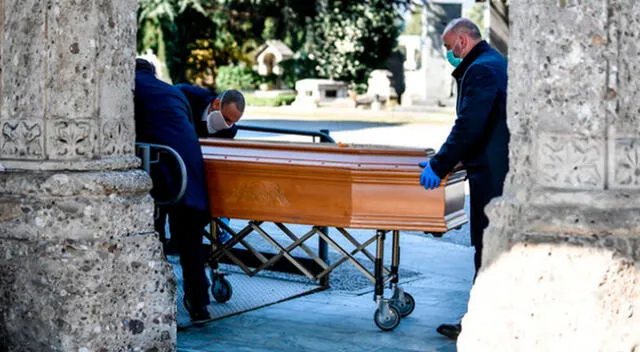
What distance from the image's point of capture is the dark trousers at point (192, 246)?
270 inches

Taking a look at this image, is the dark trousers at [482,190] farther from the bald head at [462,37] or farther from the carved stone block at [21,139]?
the carved stone block at [21,139]

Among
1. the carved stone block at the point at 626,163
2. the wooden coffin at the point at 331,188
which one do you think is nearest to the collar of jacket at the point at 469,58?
the wooden coffin at the point at 331,188

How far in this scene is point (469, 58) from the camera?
677cm

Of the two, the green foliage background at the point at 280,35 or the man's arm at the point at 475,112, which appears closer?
the man's arm at the point at 475,112

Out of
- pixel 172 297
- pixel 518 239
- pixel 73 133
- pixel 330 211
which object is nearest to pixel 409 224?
pixel 330 211

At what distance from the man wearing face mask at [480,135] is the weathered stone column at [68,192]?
1.68m

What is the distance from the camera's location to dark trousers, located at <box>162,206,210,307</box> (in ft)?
22.5

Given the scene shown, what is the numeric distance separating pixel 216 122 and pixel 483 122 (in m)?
2.06

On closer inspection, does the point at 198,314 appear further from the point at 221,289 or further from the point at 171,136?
the point at 171,136

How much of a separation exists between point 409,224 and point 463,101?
0.74m

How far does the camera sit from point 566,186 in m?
4.07

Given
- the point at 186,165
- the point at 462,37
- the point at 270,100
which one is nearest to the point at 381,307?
the point at 186,165

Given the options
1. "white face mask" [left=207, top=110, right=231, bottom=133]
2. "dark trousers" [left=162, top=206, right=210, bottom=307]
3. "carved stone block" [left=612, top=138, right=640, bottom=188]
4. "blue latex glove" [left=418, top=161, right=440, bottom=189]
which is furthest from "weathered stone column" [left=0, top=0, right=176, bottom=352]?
"carved stone block" [left=612, top=138, right=640, bottom=188]

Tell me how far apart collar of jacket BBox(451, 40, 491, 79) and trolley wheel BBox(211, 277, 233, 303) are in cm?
198
